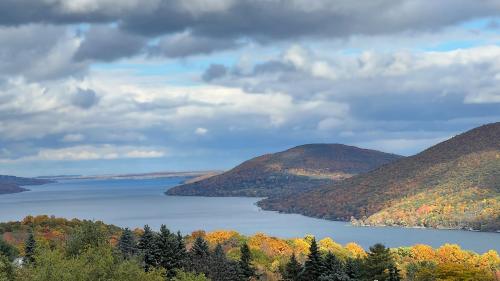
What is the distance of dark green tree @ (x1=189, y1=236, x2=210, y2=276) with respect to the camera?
78.5 meters

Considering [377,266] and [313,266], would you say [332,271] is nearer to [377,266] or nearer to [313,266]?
[313,266]

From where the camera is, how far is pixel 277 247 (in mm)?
143000

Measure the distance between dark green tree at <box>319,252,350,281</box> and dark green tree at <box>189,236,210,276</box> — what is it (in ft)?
44.8

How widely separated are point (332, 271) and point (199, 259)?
1714 cm

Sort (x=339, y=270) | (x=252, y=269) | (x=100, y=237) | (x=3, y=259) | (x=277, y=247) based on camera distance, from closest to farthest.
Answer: (x=3, y=259) < (x=100, y=237) < (x=339, y=270) < (x=252, y=269) < (x=277, y=247)

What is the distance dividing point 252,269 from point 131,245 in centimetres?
1929

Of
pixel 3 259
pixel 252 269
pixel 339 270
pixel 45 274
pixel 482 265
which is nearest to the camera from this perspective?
pixel 45 274

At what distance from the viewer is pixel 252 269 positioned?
3420 inches

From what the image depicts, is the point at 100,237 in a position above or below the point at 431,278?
above

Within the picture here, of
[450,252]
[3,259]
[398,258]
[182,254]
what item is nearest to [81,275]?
[3,259]

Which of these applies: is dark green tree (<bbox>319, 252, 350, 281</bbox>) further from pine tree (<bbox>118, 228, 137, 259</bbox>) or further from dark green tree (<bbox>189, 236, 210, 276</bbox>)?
pine tree (<bbox>118, 228, 137, 259</bbox>)

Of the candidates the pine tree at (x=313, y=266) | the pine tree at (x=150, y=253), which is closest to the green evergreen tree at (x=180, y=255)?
the pine tree at (x=150, y=253)

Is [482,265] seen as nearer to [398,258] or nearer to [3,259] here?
[398,258]

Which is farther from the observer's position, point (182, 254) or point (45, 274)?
point (182, 254)
